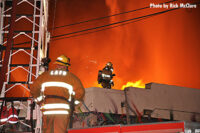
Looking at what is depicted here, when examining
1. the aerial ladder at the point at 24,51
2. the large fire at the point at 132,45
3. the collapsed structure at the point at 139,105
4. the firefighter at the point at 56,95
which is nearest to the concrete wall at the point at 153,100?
the collapsed structure at the point at 139,105

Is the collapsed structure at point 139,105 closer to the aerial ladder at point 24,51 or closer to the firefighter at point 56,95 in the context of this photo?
the aerial ladder at point 24,51

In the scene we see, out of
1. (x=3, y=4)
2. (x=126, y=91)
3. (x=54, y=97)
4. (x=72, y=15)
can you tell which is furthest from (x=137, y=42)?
(x=54, y=97)

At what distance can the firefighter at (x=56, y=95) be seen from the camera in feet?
14.9

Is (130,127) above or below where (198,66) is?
below

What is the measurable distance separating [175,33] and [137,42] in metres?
3.41

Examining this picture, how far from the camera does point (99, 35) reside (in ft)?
77.8

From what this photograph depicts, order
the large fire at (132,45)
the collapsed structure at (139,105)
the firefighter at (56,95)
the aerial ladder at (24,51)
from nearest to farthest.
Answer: the firefighter at (56,95), the aerial ladder at (24,51), the collapsed structure at (139,105), the large fire at (132,45)

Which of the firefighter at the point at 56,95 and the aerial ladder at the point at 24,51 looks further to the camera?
the aerial ladder at the point at 24,51

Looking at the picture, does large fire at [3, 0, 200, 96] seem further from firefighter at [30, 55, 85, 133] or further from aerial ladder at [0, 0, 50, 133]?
firefighter at [30, 55, 85, 133]

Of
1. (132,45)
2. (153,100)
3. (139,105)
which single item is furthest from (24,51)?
(132,45)

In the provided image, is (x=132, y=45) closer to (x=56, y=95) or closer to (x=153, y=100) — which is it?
(x=153, y=100)

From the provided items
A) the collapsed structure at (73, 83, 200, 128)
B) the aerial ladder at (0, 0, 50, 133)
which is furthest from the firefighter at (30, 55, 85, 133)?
the collapsed structure at (73, 83, 200, 128)

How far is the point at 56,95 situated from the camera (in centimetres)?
467

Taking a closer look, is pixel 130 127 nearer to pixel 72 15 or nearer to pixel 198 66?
pixel 198 66
